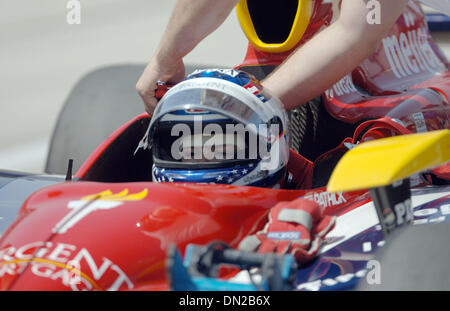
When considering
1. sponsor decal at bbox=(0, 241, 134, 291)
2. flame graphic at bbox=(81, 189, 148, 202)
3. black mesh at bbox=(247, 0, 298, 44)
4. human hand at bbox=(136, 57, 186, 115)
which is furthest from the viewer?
black mesh at bbox=(247, 0, 298, 44)

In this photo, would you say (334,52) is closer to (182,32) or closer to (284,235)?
(182,32)

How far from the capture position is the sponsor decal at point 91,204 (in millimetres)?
1188

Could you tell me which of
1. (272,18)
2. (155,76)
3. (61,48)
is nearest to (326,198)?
(155,76)

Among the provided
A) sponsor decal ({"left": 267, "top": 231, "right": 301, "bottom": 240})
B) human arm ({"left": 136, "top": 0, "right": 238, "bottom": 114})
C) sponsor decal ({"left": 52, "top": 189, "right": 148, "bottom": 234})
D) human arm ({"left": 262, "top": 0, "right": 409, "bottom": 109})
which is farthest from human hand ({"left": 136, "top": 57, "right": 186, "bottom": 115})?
sponsor decal ({"left": 267, "top": 231, "right": 301, "bottom": 240})

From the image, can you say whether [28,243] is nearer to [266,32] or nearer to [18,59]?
[266,32]

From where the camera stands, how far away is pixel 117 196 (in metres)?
1.26

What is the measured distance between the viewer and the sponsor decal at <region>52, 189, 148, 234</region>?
119 centimetres

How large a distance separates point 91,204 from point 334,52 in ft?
2.23

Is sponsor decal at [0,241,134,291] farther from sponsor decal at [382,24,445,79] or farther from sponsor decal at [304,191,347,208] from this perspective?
sponsor decal at [382,24,445,79]

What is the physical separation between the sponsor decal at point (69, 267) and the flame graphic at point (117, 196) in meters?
0.13

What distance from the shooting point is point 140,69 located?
2.84 m

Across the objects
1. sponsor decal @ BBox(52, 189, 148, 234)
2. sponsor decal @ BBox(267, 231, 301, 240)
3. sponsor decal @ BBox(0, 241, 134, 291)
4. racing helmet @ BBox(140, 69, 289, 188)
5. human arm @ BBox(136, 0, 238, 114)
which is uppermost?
human arm @ BBox(136, 0, 238, 114)

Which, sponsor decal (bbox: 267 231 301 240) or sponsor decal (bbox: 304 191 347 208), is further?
sponsor decal (bbox: 304 191 347 208)

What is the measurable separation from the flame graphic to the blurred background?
10.9ft
